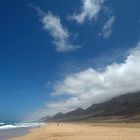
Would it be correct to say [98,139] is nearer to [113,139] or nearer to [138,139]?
[113,139]

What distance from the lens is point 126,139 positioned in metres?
27.4

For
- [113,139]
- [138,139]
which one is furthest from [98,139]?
[138,139]

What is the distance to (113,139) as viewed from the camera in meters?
27.9

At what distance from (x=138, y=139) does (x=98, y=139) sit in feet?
13.0

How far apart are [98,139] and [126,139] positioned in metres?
2.86

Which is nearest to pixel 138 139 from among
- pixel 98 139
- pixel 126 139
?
pixel 126 139

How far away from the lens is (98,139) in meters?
28.6

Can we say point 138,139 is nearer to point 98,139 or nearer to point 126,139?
point 126,139

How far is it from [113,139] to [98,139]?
1.55m

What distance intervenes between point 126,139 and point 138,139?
3.70 ft

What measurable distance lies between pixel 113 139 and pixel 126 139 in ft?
4.28
